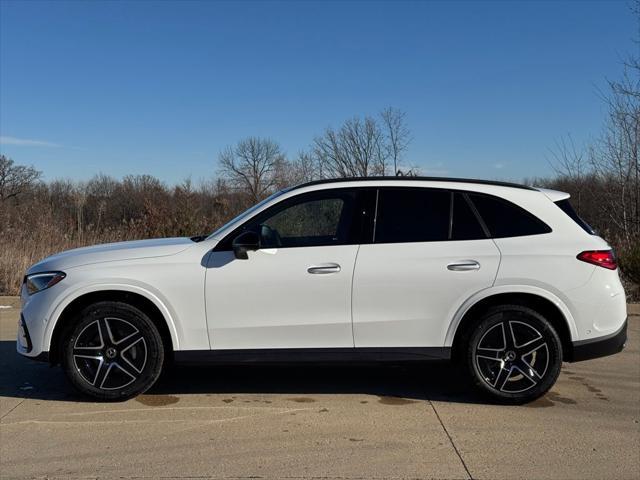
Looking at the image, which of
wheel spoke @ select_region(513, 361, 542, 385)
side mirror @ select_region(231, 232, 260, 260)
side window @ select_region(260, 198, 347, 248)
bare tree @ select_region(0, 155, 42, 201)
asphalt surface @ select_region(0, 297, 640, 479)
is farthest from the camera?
bare tree @ select_region(0, 155, 42, 201)

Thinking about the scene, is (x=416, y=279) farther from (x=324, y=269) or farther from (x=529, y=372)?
(x=529, y=372)

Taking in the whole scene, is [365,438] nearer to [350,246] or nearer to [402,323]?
[402,323]

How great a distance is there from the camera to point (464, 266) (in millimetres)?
4520

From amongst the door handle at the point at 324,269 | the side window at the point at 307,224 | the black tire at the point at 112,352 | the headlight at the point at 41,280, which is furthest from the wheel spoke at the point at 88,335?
the door handle at the point at 324,269

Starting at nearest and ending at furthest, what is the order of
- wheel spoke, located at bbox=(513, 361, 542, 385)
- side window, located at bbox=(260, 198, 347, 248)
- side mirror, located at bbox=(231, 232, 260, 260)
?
side mirror, located at bbox=(231, 232, 260, 260) < wheel spoke, located at bbox=(513, 361, 542, 385) < side window, located at bbox=(260, 198, 347, 248)

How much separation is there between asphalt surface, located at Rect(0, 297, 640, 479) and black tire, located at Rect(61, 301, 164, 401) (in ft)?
0.57

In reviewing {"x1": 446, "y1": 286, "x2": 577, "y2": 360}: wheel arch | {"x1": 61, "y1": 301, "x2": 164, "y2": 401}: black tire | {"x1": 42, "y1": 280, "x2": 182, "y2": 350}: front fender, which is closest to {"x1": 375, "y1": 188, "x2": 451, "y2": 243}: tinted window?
{"x1": 446, "y1": 286, "x2": 577, "y2": 360}: wheel arch

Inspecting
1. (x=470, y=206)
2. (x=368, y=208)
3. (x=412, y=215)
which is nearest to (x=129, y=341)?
(x=368, y=208)

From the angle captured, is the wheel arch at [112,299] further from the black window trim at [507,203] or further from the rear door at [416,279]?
the black window trim at [507,203]

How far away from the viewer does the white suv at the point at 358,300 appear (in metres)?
4.51

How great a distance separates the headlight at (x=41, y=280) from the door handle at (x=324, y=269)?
1.98 meters

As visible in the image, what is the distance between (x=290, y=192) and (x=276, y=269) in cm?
71

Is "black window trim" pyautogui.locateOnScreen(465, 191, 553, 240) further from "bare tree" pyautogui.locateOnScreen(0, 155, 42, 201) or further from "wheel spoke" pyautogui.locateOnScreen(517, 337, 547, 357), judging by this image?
"bare tree" pyautogui.locateOnScreen(0, 155, 42, 201)

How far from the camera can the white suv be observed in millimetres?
4508
